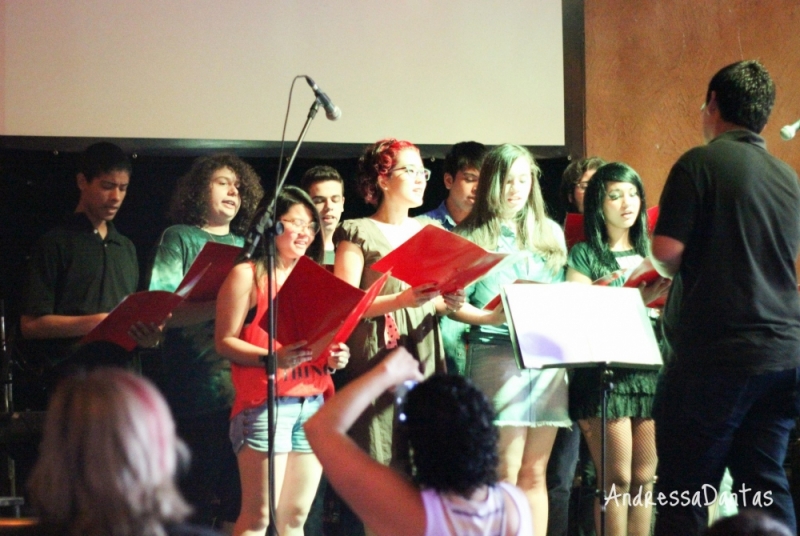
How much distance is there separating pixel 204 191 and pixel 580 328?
1555mm

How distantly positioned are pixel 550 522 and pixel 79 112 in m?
2.73

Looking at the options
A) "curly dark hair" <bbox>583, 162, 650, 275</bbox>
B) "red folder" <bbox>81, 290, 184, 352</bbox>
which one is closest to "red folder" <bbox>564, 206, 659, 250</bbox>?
"curly dark hair" <bbox>583, 162, 650, 275</bbox>

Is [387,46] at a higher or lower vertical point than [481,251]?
higher

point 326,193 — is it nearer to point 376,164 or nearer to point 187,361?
point 376,164

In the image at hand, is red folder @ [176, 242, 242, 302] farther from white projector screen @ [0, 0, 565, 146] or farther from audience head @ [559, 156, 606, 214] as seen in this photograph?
audience head @ [559, 156, 606, 214]

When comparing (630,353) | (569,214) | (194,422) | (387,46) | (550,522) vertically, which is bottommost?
(550,522)

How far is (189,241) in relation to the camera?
11.5 ft

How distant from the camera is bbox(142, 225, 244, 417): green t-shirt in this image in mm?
3352

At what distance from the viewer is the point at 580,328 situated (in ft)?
9.94

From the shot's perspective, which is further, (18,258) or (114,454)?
(18,258)

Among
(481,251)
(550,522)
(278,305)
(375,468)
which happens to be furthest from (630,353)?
(375,468)

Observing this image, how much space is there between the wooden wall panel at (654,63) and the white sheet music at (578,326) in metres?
1.92

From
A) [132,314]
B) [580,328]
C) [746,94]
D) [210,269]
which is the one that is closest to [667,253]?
[746,94]

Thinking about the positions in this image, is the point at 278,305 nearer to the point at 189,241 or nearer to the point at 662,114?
the point at 189,241
